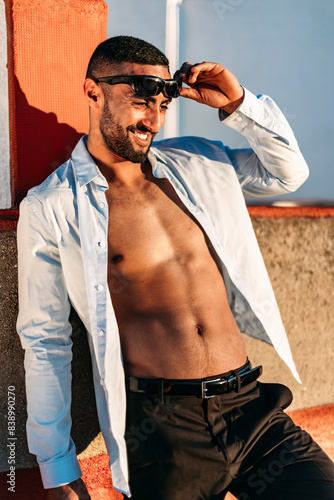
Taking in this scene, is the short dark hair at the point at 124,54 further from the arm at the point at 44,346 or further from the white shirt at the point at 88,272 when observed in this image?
the arm at the point at 44,346

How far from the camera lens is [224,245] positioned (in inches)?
91.3

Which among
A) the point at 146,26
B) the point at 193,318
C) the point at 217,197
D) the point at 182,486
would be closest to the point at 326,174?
the point at 146,26

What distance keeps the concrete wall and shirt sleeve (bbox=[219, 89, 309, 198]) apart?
0.40 metres

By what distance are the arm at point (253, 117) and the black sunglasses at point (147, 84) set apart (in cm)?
10

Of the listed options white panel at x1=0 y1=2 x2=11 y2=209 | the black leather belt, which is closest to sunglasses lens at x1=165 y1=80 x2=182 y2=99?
white panel at x1=0 y1=2 x2=11 y2=209

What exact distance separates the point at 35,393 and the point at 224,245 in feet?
3.21

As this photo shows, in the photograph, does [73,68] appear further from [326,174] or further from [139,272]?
[326,174]

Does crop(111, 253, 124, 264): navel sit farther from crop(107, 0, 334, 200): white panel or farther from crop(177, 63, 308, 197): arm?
crop(107, 0, 334, 200): white panel

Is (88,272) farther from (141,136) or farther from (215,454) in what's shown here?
(215,454)

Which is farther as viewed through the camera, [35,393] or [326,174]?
[326,174]

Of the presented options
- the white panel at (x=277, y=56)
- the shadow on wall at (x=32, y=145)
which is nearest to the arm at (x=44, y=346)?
the shadow on wall at (x=32, y=145)

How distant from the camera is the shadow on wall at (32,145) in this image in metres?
2.43

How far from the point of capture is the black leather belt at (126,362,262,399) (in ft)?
6.76

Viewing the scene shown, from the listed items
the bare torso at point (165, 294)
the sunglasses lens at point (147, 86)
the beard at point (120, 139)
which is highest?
the sunglasses lens at point (147, 86)
